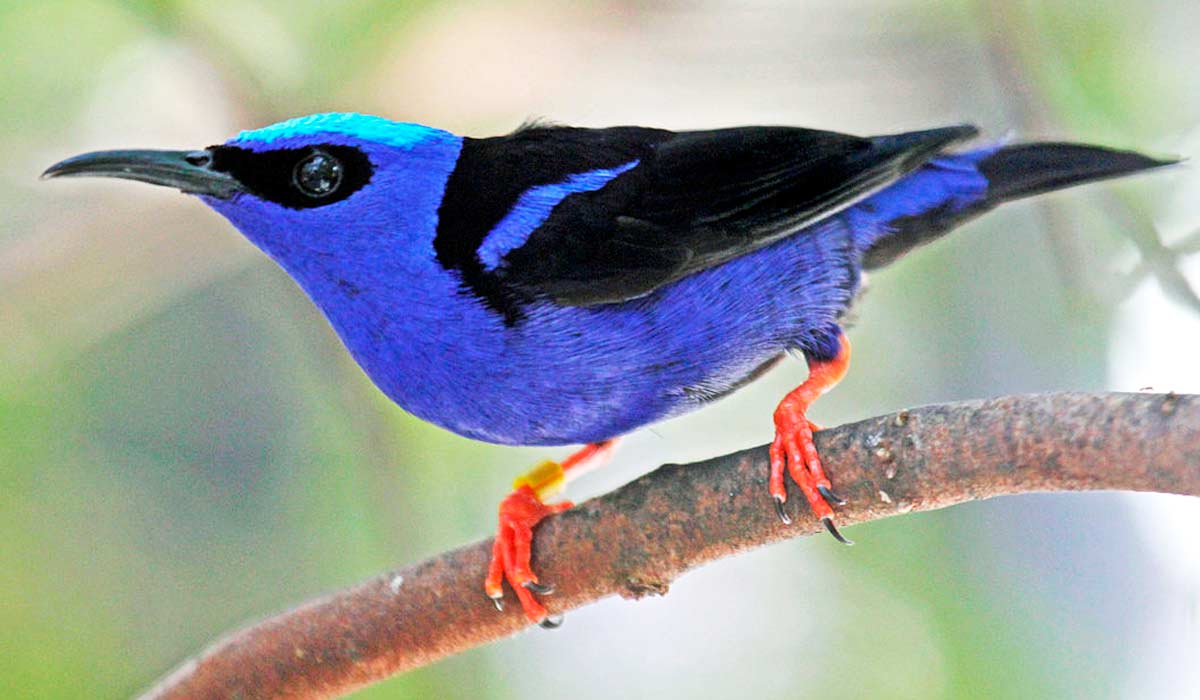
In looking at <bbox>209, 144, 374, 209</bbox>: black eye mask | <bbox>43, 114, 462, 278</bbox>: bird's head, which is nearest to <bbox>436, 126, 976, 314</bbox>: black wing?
<bbox>43, 114, 462, 278</bbox>: bird's head

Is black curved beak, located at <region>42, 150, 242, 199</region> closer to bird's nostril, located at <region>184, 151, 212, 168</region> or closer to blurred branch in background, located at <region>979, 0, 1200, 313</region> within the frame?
bird's nostril, located at <region>184, 151, 212, 168</region>

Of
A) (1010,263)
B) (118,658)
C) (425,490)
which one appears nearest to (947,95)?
(1010,263)

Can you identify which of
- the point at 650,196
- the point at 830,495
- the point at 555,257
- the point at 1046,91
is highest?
the point at 1046,91

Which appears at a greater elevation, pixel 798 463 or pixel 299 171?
pixel 299 171

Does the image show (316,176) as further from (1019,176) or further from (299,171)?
(1019,176)

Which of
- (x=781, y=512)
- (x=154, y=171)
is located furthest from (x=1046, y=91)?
(x=154, y=171)

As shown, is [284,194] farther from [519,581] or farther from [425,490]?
[425,490]
